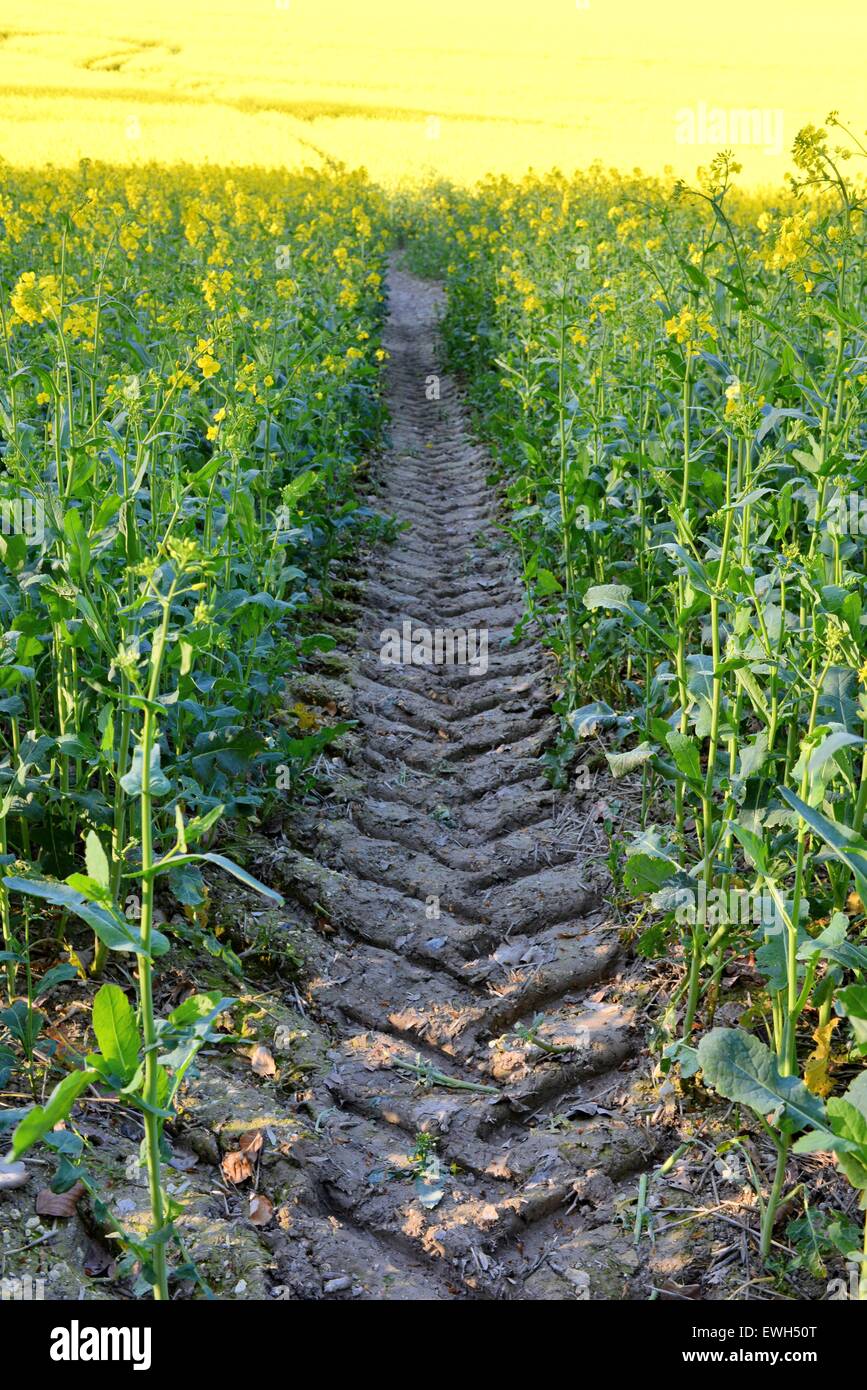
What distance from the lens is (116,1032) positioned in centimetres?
207

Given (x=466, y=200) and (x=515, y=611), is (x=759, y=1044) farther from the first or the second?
A: (x=466, y=200)

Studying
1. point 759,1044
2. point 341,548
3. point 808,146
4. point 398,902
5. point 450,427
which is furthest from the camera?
point 450,427

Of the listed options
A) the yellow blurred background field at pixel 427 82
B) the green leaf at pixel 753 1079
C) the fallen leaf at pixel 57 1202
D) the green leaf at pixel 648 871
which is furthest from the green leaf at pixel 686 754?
the yellow blurred background field at pixel 427 82

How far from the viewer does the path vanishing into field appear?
2.76 metres

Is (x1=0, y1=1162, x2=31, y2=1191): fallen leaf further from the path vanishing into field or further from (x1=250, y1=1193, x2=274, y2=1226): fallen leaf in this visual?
the path vanishing into field

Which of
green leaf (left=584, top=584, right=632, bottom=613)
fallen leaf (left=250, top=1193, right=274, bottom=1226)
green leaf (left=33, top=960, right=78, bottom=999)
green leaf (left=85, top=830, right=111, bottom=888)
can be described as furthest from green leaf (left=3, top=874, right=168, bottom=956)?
green leaf (left=584, top=584, right=632, bottom=613)

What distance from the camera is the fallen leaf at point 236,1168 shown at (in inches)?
111

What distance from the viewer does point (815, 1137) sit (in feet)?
7.01

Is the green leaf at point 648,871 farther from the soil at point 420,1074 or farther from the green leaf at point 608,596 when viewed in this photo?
the green leaf at point 608,596

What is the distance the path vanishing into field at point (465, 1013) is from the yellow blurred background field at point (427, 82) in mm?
11302

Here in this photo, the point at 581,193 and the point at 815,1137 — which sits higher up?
the point at 581,193

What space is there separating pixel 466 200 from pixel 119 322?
1405 cm

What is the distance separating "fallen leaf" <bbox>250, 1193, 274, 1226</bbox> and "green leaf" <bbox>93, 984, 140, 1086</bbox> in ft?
2.66

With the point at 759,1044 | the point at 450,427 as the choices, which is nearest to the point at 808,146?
the point at 759,1044
